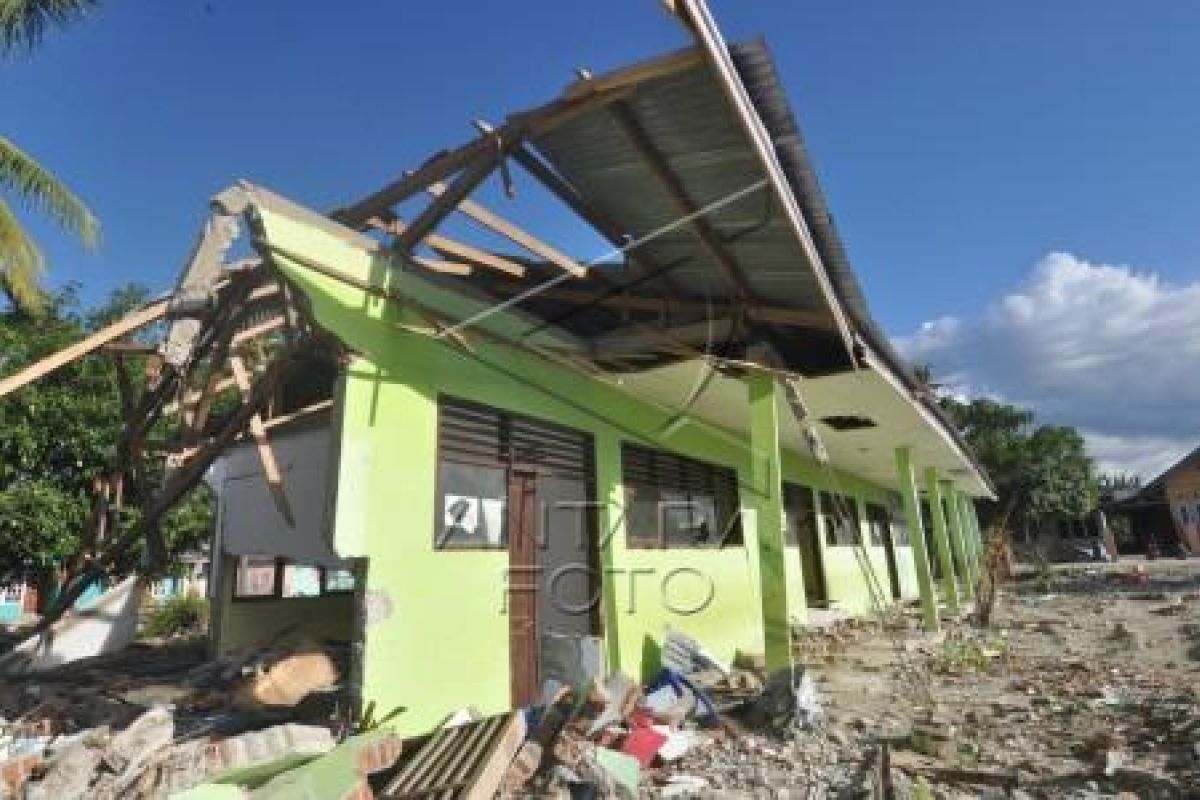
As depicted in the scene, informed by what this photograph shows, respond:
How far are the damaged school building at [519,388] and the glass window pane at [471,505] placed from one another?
0.03 m

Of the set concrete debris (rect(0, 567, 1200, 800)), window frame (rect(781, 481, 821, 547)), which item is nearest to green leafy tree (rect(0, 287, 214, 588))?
concrete debris (rect(0, 567, 1200, 800))

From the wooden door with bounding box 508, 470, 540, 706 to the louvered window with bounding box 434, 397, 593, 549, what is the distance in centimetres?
14

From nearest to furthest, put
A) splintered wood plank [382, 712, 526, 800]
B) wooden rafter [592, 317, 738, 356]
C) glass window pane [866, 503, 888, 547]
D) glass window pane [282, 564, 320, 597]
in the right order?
splintered wood plank [382, 712, 526, 800], wooden rafter [592, 317, 738, 356], glass window pane [282, 564, 320, 597], glass window pane [866, 503, 888, 547]

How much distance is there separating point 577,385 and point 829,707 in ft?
13.8

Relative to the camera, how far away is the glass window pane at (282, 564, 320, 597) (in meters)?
8.91

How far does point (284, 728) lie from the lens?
4582mm

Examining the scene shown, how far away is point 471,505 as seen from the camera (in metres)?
6.39

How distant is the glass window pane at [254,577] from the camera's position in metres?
8.23

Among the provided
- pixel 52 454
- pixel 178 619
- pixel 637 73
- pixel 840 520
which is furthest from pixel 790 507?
pixel 52 454

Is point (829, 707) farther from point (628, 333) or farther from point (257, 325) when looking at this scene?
point (257, 325)

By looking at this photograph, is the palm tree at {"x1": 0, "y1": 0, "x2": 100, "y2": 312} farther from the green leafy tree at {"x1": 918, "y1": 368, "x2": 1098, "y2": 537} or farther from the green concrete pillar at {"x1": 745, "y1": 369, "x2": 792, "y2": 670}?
the green leafy tree at {"x1": 918, "y1": 368, "x2": 1098, "y2": 537}

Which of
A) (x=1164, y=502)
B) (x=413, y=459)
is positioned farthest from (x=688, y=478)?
(x=1164, y=502)

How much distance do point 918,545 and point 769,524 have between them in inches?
289

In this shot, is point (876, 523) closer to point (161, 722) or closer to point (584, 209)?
point (584, 209)
